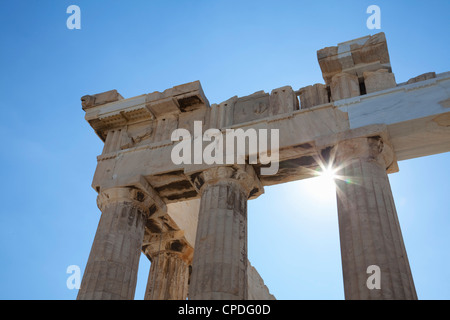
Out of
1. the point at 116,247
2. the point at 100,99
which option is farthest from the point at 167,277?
the point at 100,99

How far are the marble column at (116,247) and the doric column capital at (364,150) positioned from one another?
698cm

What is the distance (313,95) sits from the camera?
1758cm

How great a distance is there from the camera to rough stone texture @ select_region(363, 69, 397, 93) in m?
16.4

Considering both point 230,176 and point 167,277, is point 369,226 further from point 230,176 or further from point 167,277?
point 167,277

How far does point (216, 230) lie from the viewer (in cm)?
1513

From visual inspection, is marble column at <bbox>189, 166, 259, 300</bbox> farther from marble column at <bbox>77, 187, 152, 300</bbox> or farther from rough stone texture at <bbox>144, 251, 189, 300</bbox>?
rough stone texture at <bbox>144, 251, 189, 300</bbox>

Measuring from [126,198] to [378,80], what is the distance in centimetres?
932

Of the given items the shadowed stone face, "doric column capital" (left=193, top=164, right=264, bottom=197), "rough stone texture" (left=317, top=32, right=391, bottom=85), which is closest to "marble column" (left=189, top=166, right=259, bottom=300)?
"doric column capital" (left=193, top=164, right=264, bottom=197)

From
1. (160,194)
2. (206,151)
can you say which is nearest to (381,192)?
(206,151)

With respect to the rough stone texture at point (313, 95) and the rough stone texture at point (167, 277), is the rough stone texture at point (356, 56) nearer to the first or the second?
the rough stone texture at point (313, 95)

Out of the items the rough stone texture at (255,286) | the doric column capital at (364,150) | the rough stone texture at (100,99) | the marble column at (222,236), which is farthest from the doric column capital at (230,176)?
the rough stone texture at (255,286)

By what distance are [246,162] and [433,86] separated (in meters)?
6.19

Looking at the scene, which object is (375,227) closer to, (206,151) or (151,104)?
(206,151)
